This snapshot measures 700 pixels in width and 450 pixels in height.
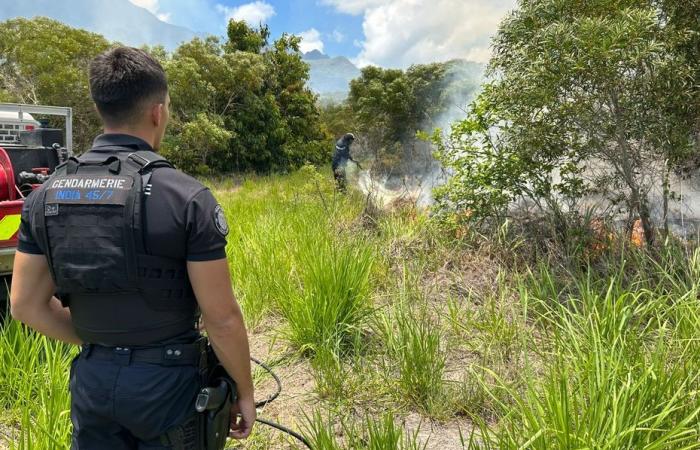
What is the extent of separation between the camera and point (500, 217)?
212 inches

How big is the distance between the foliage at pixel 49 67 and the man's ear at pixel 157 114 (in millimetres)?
16480

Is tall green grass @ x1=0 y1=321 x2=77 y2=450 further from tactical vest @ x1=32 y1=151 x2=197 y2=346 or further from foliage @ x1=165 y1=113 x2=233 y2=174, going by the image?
foliage @ x1=165 y1=113 x2=233 y2=174

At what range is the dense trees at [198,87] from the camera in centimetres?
1589

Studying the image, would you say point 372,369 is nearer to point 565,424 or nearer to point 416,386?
point 416,386

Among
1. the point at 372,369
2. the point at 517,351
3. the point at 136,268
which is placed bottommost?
the point at 372,369

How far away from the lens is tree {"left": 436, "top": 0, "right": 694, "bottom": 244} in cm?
401

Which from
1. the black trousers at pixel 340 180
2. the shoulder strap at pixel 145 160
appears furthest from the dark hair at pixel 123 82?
the black trousers at pixel 340 180

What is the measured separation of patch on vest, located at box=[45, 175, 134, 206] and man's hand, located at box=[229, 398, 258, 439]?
78 cm

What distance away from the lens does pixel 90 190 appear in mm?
1390

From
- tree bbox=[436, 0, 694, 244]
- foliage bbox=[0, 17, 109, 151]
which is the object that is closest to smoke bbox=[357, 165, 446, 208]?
tree bbox=[436, 0, 694, 244]

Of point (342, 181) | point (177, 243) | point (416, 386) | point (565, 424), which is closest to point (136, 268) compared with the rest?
point (177, 243)

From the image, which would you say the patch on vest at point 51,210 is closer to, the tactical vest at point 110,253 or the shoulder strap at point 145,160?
the tactical vest at point 110,253

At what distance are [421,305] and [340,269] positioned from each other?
A: 66 centimetres

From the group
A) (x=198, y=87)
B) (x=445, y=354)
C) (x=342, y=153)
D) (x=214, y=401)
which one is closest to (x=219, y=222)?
(x=214, y=401)
